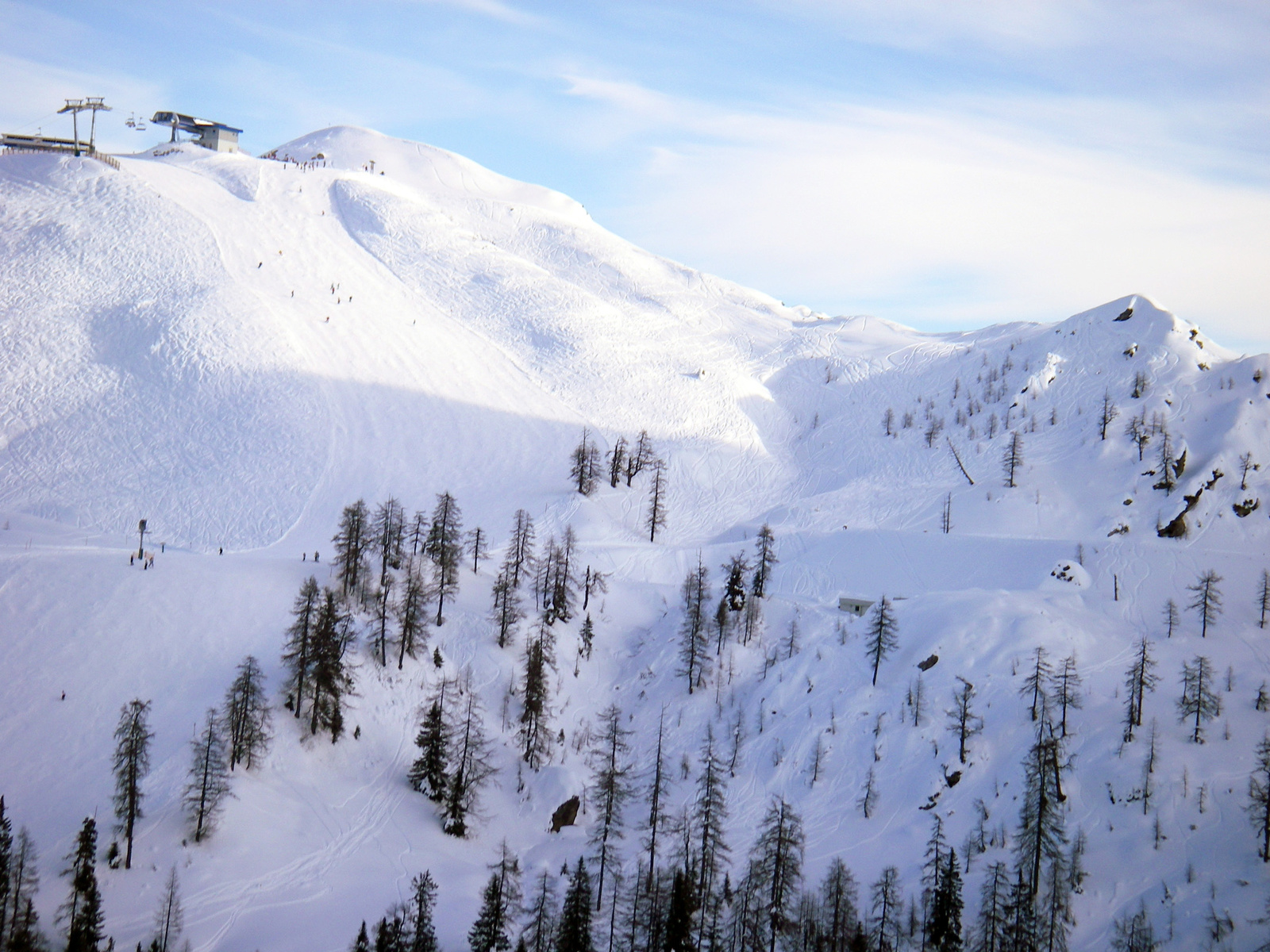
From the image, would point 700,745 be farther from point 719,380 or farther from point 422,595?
point 719,380

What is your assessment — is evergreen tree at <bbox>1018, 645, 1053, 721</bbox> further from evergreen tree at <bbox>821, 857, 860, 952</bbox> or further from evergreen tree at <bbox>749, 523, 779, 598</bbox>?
evergreen tree at <bbox>749, 523, 779, 598</bbox>

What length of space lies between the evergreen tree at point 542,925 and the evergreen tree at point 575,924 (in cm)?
60

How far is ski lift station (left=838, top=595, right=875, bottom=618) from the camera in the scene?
225 ft

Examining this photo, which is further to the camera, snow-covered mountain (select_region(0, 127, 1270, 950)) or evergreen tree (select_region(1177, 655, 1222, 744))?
evergreen tree (select_region(1177, 655, 1222, 744))

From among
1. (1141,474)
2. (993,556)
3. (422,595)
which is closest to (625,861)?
(422,595)

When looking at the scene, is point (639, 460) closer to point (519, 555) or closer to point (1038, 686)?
point (519, 555)

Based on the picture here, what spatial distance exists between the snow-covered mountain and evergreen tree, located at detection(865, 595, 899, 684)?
1208 mm

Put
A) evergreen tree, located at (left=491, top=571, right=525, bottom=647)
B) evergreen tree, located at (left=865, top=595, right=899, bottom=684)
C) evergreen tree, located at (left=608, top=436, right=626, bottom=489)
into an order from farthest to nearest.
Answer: evergreen tree, located at (left=608, top=436, right=626, bottom=489) < evergreen tree, located at (left=491, top=571, right=525, bottom=647) < evergreen tree, located at (left=865, top=595, right=899, bottom=684)

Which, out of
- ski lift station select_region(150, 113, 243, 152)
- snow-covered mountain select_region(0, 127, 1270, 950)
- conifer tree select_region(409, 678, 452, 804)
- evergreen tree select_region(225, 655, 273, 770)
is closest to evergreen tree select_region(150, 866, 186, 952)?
snow-covered mountain select_region(0, 127, 1270, 950)

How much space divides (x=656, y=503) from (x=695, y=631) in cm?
A: 2106

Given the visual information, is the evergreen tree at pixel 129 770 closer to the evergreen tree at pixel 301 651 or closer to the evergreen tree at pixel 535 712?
the evergreen tree at pixel 301 651

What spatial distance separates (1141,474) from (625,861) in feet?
219

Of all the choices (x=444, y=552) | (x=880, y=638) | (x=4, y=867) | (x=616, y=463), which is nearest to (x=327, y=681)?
(x=444, y=552)

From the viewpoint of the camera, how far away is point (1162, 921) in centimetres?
4150
